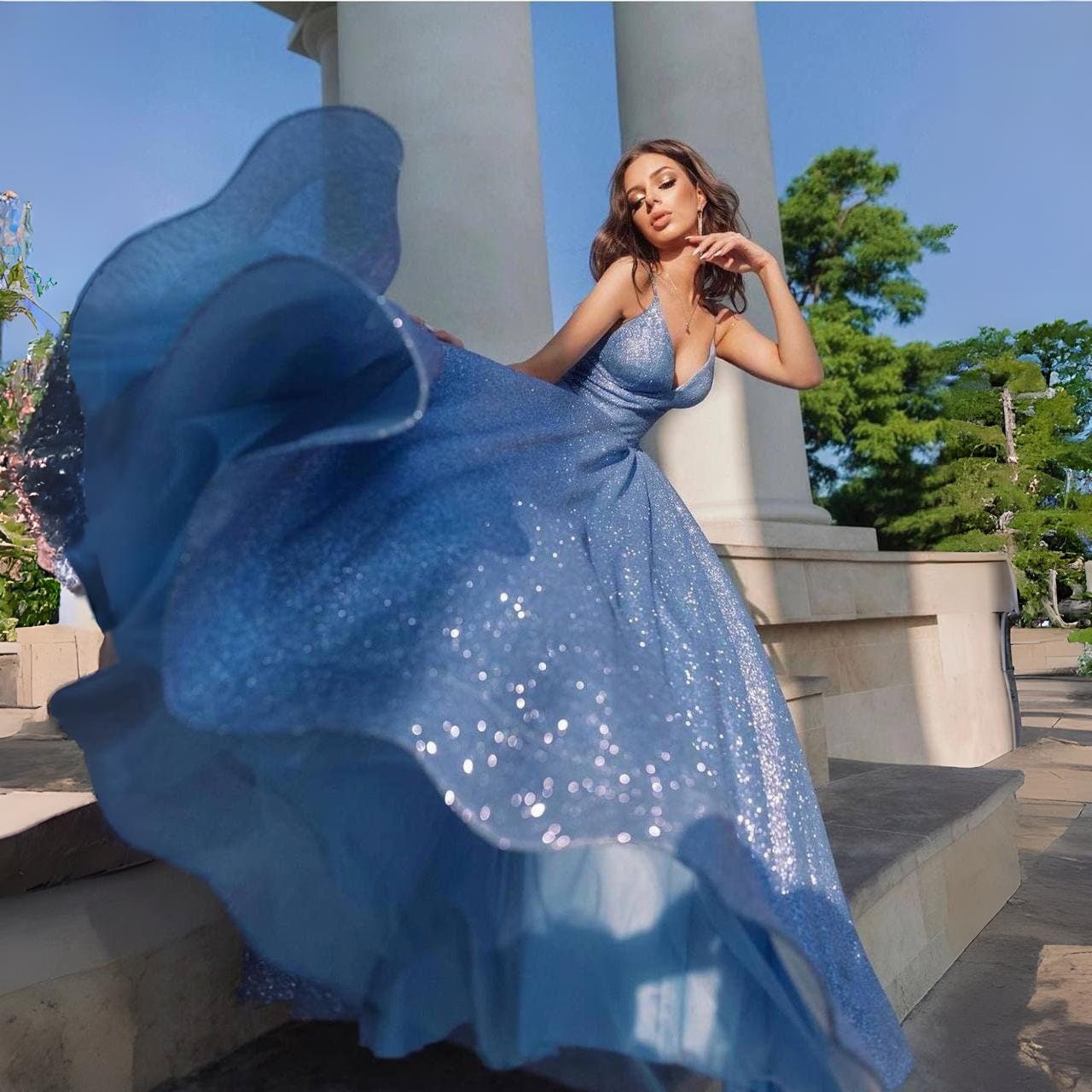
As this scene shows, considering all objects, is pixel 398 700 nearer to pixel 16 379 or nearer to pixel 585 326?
pixel 16 379

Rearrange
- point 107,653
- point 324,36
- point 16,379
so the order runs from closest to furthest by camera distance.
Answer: point 107,653 < point 16,379 < point 324,36

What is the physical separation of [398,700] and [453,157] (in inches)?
168

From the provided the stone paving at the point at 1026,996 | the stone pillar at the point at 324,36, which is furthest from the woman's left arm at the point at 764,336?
the stone pillar at the point at 324,36

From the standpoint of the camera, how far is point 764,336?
100 inches

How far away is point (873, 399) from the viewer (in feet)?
82.2

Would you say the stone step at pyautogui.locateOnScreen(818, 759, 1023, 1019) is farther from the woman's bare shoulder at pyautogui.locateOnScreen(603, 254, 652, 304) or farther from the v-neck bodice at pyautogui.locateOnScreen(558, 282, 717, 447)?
the woman's bare shoulder at pyautogui.locateOnScreen(603, 254, 652, 304)

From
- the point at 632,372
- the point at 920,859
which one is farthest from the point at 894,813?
the point at 632,372

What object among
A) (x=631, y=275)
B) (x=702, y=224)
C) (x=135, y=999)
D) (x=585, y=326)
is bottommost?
(x=135, y=999)

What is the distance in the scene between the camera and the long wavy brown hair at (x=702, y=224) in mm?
2449

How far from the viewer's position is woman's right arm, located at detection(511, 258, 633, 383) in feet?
6.95

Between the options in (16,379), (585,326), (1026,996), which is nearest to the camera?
(16,379)

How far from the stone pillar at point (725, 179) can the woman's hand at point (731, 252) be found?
4358 mm

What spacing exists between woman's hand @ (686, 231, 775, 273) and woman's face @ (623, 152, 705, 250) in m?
0.08

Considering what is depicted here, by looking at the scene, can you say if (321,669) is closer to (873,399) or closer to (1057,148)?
(873,399)
